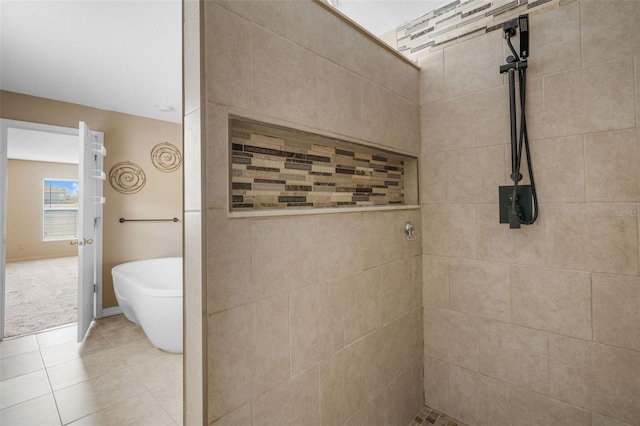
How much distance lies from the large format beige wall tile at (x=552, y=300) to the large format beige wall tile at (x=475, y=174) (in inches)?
16.8

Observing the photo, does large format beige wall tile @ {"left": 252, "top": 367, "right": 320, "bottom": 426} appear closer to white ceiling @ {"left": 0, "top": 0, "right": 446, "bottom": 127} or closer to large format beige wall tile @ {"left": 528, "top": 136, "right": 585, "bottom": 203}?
large format beige wall tile @ {"left": 528, "top": 136, "right": 585, "bottom": 203}

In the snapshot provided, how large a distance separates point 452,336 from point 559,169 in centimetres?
108

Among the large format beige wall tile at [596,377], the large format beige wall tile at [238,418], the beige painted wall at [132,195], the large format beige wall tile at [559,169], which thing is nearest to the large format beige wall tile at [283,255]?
the large format beige wall tile at [238,418]

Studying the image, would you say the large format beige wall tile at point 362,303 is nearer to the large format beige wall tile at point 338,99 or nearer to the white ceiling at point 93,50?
the large format beige wall tile at point 338,99

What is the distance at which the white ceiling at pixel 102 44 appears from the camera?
1890 mm

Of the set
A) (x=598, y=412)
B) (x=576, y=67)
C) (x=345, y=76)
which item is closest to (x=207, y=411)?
(x=345, y=76)

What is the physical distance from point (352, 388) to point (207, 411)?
74 cm

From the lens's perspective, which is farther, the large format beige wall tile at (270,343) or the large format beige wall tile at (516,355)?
the large format beige wall tile at (516,355)

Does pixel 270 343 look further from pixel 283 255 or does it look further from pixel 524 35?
pixel 524 35

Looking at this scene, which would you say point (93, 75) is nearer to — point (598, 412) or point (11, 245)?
point (598, 412)

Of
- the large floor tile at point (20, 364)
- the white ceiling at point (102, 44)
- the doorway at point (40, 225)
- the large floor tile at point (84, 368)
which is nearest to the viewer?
the white ceiling at point (102, 44)

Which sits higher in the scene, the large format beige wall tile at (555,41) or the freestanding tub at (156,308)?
the large format beige wall tile at (555,41)

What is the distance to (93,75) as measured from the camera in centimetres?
279

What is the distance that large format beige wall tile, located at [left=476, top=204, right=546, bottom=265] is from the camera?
1.47 meters
